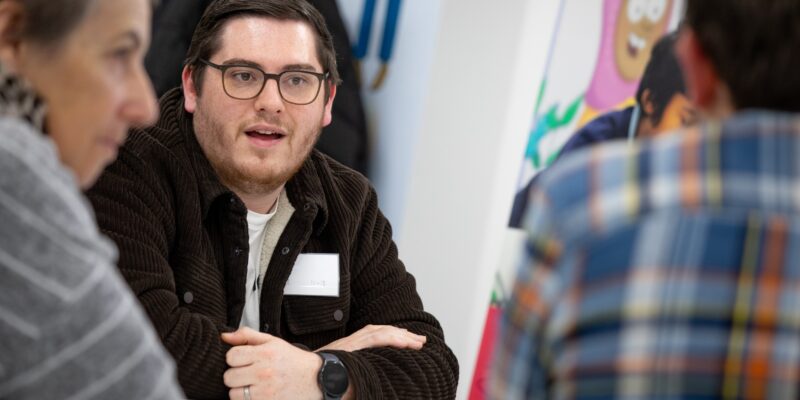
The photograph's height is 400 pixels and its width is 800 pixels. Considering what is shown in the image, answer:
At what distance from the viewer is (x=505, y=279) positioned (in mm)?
4328

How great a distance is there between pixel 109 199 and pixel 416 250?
6.82 feet

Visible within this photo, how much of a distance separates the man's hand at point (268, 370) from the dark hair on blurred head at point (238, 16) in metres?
0.81

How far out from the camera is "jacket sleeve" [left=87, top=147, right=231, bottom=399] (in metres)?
2.41

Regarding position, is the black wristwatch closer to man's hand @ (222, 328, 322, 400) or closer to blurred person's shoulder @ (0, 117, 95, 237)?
man's hand @ (222, 328, 322, 400)

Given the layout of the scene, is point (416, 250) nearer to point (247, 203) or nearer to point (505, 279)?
point (505, 279)

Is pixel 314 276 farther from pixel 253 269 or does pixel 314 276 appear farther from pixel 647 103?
pixel 647 103

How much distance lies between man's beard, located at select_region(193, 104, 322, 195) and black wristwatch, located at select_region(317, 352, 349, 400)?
0.57m

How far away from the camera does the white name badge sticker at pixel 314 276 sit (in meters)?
2.82

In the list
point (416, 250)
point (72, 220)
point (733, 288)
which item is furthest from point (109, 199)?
point (416, 250)

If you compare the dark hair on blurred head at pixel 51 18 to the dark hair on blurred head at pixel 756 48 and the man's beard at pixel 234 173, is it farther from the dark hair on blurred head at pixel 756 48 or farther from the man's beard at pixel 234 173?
the man's beard at pixel 234 173

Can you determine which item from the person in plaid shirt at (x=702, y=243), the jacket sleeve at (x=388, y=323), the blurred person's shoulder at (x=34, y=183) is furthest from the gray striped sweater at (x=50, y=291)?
the jacket sleeve at (x=388, y=323)

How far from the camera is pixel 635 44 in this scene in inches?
164

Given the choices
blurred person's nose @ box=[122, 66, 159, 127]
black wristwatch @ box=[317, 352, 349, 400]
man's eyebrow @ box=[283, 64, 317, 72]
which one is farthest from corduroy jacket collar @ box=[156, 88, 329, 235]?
blurred person's nose @ box=[122, 66, 159, 127]

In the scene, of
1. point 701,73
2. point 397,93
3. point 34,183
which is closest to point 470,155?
point 397,93
